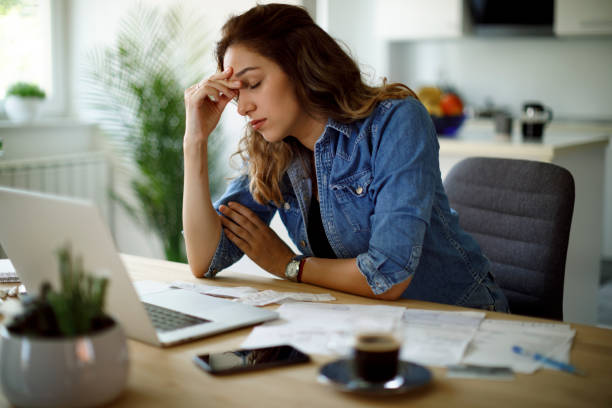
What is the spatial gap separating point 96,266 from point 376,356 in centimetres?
39

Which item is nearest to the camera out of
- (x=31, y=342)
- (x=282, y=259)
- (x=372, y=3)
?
(x=31, y=342)

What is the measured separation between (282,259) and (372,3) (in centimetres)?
413

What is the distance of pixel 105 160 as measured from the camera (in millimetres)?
3908

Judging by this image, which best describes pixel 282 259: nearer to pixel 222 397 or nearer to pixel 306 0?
pixel 222 397

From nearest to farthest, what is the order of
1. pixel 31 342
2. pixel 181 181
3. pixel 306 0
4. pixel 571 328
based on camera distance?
pixel 31 342 → pixel 571 328 → pixel 306 0 → pixel 181 181

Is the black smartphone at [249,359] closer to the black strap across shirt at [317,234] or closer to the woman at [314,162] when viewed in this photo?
the woman at [314,162]

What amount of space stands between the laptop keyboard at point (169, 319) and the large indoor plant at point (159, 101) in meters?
2.14

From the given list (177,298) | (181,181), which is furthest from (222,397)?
(181,181)

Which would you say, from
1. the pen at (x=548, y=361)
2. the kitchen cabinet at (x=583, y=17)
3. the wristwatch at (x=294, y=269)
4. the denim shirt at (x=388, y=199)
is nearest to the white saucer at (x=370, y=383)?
the pen at (x=548, y=361)

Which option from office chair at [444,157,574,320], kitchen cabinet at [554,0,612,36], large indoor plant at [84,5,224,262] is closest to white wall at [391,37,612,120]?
kitchen cabinet at [554,0,612,36]

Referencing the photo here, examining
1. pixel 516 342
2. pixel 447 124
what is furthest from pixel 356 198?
pixel 447 124

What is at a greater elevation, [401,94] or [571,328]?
[401,94]

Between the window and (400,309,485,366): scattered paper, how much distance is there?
10.1ft

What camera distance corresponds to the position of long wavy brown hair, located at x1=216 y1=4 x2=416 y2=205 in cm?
151
